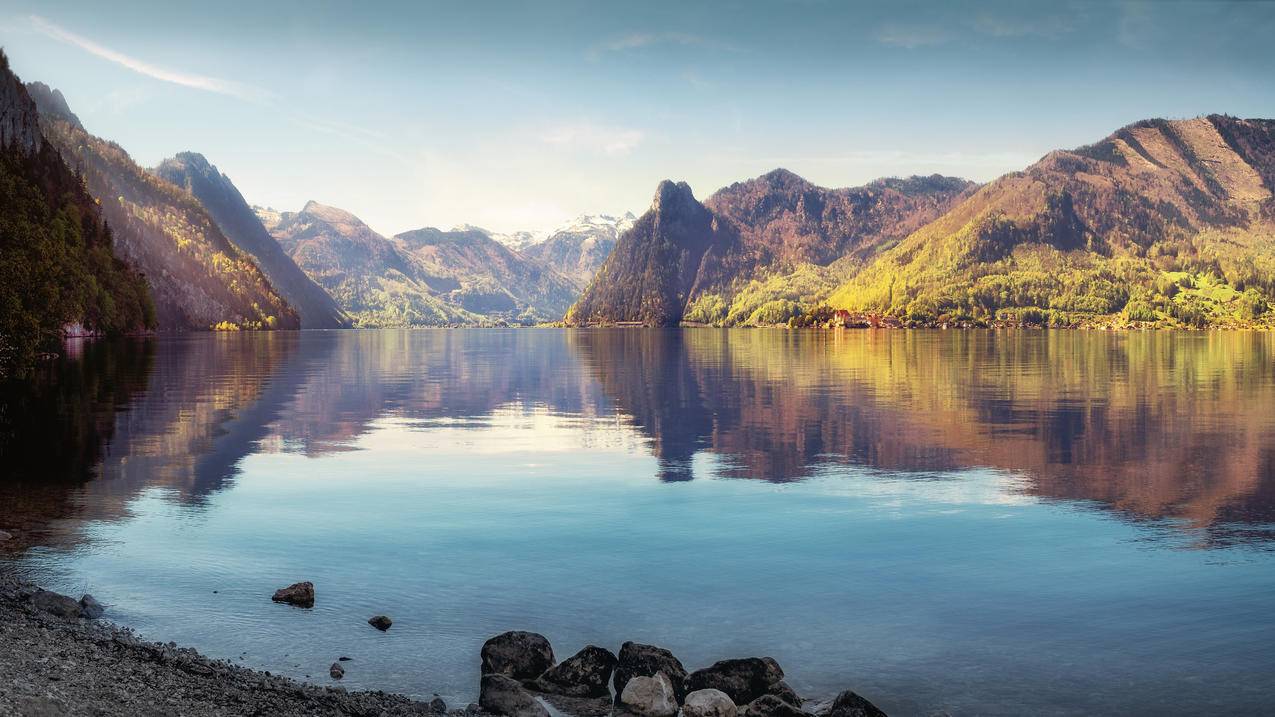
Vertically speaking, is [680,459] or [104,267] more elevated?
[104,267]

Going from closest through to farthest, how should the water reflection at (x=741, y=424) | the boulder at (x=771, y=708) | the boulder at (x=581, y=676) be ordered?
1. the boulder at (x=771, y=708)
2. the boulder at (x=581, y=676)
3. the water reflection at (x=741, y=424)

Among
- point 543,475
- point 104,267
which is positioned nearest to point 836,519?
point 543,475

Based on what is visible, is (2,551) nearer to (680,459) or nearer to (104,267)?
(680,459)

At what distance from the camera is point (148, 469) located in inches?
1750

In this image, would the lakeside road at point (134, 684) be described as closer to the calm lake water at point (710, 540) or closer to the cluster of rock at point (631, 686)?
the calm lake water at point (710, 540)

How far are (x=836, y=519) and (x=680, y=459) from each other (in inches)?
618

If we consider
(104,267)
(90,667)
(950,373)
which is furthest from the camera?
(104,267)

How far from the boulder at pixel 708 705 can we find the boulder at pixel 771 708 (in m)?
0.35

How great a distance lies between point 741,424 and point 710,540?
3385 centimetres

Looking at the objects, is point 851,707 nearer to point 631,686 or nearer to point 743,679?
point 743,679

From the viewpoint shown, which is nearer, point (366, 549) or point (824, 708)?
point (824, 708)

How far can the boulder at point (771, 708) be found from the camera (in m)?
17.6

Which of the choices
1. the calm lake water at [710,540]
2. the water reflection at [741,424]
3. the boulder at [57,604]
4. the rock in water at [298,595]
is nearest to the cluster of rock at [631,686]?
the calm lake water at [710,540]

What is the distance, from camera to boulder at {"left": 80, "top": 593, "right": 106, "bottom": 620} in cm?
2253
